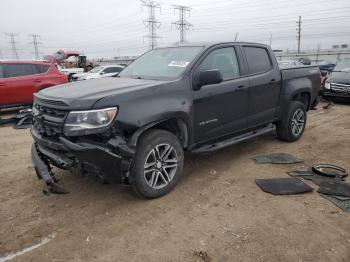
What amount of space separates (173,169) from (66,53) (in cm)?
2351

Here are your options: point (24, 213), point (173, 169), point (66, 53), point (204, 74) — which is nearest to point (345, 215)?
point (173, 169)

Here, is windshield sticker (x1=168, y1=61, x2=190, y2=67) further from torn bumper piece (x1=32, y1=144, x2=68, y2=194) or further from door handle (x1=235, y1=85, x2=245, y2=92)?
torn bumper piece (x1=32, y1=144, x2=68, y2=194)

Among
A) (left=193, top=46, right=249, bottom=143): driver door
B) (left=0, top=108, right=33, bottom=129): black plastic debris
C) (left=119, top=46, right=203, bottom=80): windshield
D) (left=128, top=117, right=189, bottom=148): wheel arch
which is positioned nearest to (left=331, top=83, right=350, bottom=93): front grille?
(left=193, top=46, right=249, bottom=143): driver door

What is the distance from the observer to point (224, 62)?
495 cm

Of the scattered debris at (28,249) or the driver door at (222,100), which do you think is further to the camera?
the driver door at (222,100)

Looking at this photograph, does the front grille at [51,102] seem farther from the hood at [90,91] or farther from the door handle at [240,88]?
the door handle at [240,88]

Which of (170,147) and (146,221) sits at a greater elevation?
(170,147)

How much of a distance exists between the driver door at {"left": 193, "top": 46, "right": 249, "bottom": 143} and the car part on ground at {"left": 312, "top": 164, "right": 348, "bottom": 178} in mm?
1230

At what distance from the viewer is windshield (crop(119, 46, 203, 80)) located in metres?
4.51

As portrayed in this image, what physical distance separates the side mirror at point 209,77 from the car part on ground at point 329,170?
6.43ft

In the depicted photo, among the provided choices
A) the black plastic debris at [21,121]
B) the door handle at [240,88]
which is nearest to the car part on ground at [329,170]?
the door handle at [240,88]

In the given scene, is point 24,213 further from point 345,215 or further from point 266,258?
point 345,215

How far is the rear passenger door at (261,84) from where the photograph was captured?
17.4ft

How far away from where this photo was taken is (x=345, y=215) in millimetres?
3611
